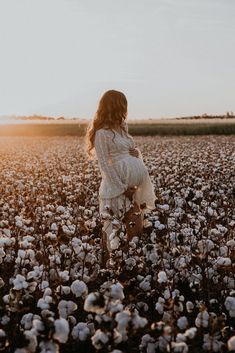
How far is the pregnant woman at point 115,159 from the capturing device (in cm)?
619

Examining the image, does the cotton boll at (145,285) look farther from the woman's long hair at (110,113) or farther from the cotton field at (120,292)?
the woman's long hair at (110,113)

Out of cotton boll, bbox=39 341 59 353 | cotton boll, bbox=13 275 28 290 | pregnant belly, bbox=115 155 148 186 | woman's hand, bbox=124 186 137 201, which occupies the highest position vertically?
pregnant belly, bbox=115 155 148 186

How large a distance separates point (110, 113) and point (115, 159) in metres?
0.53

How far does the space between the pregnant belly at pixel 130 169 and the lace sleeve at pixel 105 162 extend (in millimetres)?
56

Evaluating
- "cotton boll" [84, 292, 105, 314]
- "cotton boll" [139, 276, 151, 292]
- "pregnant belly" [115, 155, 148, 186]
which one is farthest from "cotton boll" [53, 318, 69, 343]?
"pregnant belly" [115, 155, 148, 186]

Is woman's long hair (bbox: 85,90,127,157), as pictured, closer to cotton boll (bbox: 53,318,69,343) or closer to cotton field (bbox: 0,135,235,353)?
cotton field (bbox: 0,135,235,353)

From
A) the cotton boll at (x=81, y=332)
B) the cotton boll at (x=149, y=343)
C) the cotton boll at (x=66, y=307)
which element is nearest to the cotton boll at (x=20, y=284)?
the cotton boll at (x=66, y=307)

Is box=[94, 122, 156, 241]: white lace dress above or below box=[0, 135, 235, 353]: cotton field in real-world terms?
above

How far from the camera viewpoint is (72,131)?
5328cm

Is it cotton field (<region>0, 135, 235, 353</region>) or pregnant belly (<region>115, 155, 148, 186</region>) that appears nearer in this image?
cotton field (<region>0, 135, 235, 353</region>)

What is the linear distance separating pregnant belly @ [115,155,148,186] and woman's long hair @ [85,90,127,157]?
371 millimetres

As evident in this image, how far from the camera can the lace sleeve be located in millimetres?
6254

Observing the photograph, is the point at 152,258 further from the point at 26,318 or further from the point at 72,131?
the point at 72,131

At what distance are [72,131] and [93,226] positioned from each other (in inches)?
1869
